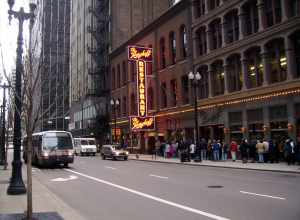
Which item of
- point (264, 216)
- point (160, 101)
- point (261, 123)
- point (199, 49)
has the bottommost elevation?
point (264, 216)

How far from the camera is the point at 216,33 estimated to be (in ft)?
123

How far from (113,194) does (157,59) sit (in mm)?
36118

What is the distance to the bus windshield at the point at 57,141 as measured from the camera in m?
28.9

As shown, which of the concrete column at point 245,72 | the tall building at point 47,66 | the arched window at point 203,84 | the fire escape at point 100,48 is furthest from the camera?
the fire escape at point 100,48

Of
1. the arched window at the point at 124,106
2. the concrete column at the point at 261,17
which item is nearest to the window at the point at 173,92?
the concrete column at the point at 261,17

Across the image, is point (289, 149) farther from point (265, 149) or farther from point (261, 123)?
point (261, 123)

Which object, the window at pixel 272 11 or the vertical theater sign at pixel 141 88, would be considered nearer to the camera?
the window at pixel 272 11

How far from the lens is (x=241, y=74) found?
3372 centimetres

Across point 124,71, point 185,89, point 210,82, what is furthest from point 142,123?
point 124,71

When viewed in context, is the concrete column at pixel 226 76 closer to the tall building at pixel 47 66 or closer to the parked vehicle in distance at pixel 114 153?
the parked vehicle in distance at pixel 114 153

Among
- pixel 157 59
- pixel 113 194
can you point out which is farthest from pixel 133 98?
pixel 113 194

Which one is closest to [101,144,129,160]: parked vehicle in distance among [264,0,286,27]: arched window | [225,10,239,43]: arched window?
[225,10,239,43]: arched window

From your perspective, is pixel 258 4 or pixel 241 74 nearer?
pixel 258 4

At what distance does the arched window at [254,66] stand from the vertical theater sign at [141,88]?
16.8 meters
